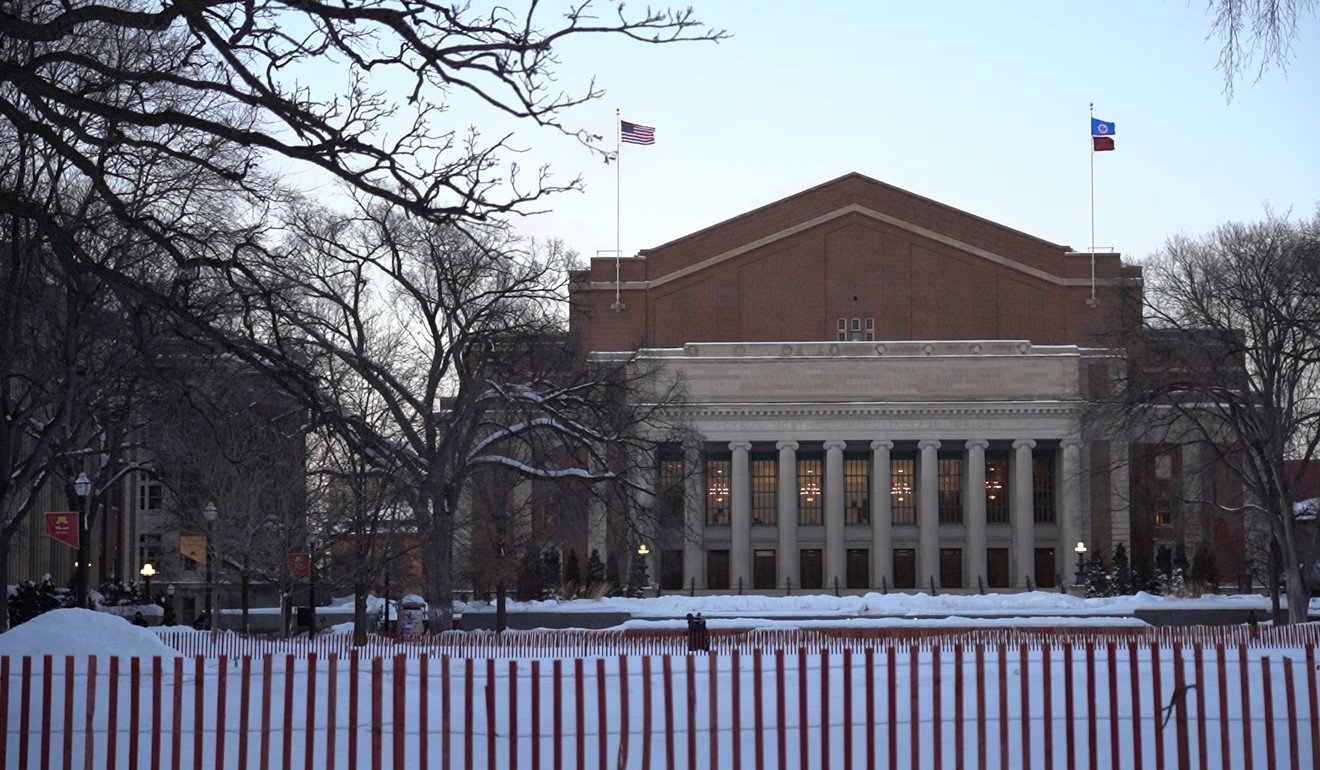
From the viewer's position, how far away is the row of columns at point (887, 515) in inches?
3177

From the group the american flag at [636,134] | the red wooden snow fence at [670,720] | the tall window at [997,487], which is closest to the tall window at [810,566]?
the tall window at [997,487]

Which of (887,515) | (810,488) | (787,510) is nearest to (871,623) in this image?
(887,515)

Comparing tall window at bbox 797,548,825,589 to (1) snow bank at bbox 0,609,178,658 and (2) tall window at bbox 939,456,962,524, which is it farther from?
(1) snow bank at bbox 0,609,178,658

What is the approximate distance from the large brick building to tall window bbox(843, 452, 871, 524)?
0.35ft

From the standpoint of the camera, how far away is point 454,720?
14.3 meters

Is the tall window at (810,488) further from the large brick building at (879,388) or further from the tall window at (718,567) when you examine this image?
the tall window at (718,567)

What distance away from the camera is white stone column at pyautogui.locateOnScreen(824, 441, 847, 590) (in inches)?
3201

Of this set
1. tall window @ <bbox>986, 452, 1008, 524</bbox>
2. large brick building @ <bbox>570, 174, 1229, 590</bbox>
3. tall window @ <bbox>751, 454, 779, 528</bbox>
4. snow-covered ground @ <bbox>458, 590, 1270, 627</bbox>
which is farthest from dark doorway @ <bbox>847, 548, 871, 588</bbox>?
snow-covered ground @ <bbox>458, 590, 1270, 627</bbox>

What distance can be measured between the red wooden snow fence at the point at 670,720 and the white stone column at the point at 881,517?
66.2 meters

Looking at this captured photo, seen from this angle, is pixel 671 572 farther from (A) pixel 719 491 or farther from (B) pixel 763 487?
(B) pixel 763 487

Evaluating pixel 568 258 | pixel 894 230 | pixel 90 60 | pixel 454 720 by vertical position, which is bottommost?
pixel 454 720

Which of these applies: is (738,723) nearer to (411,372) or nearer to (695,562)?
(411,372)

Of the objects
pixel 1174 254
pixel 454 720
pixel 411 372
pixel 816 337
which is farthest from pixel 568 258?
pixel 816 337

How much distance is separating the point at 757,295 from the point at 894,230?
793 centimetres
